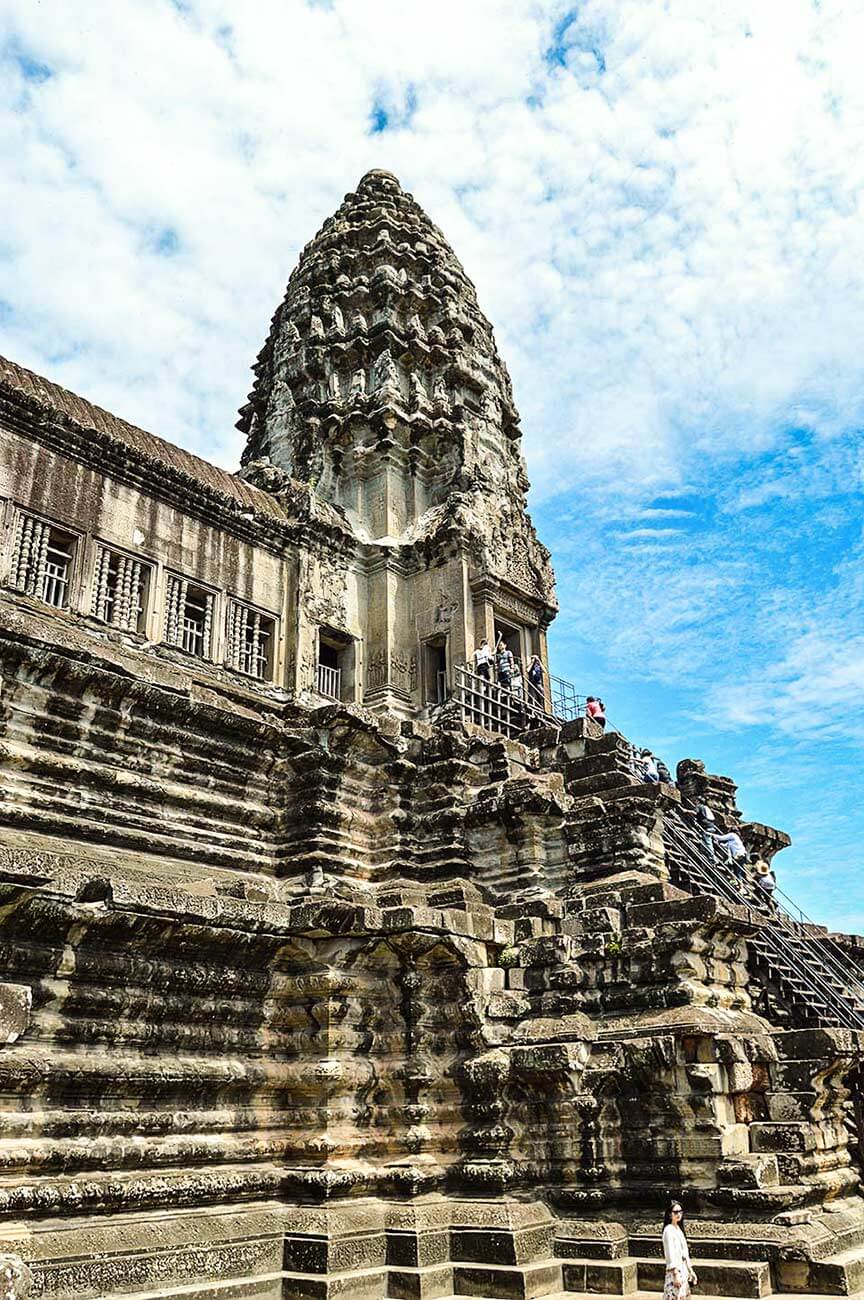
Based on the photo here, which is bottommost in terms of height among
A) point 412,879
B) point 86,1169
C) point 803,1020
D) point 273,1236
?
point 273,1236

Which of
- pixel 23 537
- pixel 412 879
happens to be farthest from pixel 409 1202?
pixel 23 537

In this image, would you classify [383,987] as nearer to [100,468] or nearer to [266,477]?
[100,468]

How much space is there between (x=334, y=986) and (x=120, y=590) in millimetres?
7592

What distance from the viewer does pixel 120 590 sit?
52.6 feet

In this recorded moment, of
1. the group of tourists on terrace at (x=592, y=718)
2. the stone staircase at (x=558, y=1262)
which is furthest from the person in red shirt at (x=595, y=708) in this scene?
the stone staircase at (x=558, y=1262)

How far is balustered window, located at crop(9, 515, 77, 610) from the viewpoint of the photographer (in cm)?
1467

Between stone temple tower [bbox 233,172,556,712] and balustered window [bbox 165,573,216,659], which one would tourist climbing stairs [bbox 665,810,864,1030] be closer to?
stone temple tower [bbox 233,172,556,712]

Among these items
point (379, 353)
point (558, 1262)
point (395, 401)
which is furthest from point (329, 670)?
point (558, 1262)

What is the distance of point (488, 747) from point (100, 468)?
723 centimetres

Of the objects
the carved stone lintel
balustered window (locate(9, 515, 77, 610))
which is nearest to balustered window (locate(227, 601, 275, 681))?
balustered window (locate(9, 515, 77, 610))

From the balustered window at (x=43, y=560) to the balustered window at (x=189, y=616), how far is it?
1.74 m

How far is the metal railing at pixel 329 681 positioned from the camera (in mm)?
19188

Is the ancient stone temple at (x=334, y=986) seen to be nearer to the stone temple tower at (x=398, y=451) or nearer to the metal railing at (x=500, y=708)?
the metal railing at (x=500, y=708)

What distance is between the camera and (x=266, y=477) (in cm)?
2111
